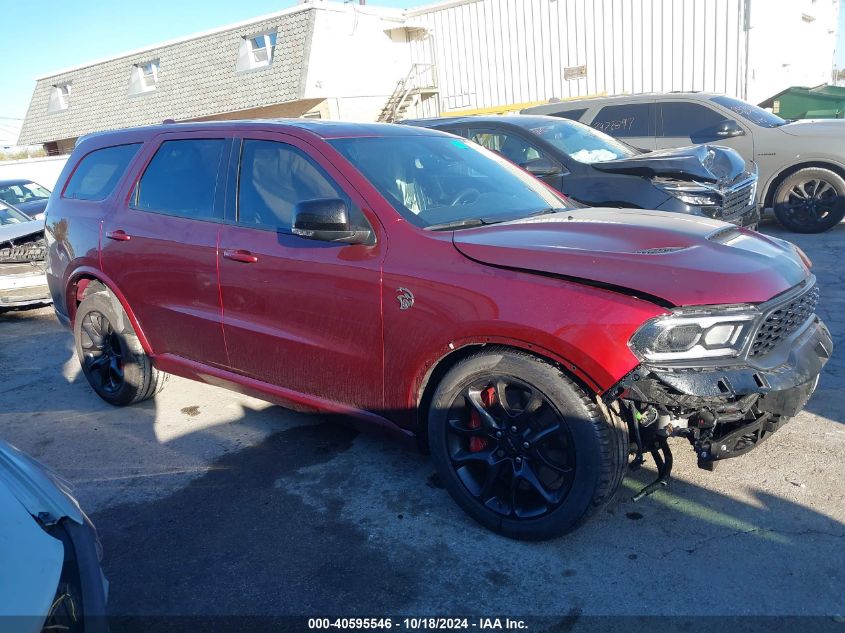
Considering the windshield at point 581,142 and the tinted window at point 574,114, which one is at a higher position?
the tinted window at point 574,114

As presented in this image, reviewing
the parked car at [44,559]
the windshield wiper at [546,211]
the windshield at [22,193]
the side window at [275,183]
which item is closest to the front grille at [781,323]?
the windshield wiper at [546,211]

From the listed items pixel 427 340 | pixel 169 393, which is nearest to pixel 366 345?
pixel 427 340

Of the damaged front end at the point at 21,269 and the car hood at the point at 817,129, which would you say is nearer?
the damaged front end at the point at 21,269

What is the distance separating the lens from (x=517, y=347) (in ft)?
9.22

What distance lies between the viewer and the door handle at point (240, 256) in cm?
367

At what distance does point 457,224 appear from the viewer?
3373 mm

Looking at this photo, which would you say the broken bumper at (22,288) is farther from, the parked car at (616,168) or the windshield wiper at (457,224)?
the windshield wiper at (457,224)

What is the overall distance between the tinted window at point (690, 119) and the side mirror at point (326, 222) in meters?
7.20

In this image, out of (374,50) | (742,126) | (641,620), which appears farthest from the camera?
(374,50)

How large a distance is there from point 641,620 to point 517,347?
1.08 metres

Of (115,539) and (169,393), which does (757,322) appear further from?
(169,393)

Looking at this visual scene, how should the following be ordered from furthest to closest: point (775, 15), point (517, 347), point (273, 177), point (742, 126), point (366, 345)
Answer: point (775, 15)
point (742, 126)
point (273, 177)
point (366, 345)
point (517, 347)

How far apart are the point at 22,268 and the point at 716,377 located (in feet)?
25.3

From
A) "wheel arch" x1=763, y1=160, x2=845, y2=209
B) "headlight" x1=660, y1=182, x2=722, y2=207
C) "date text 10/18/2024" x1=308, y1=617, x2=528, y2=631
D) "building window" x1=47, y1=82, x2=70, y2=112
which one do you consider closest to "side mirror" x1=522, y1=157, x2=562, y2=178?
"headlight" x1=660, y1=182, x2=722, y2=207
